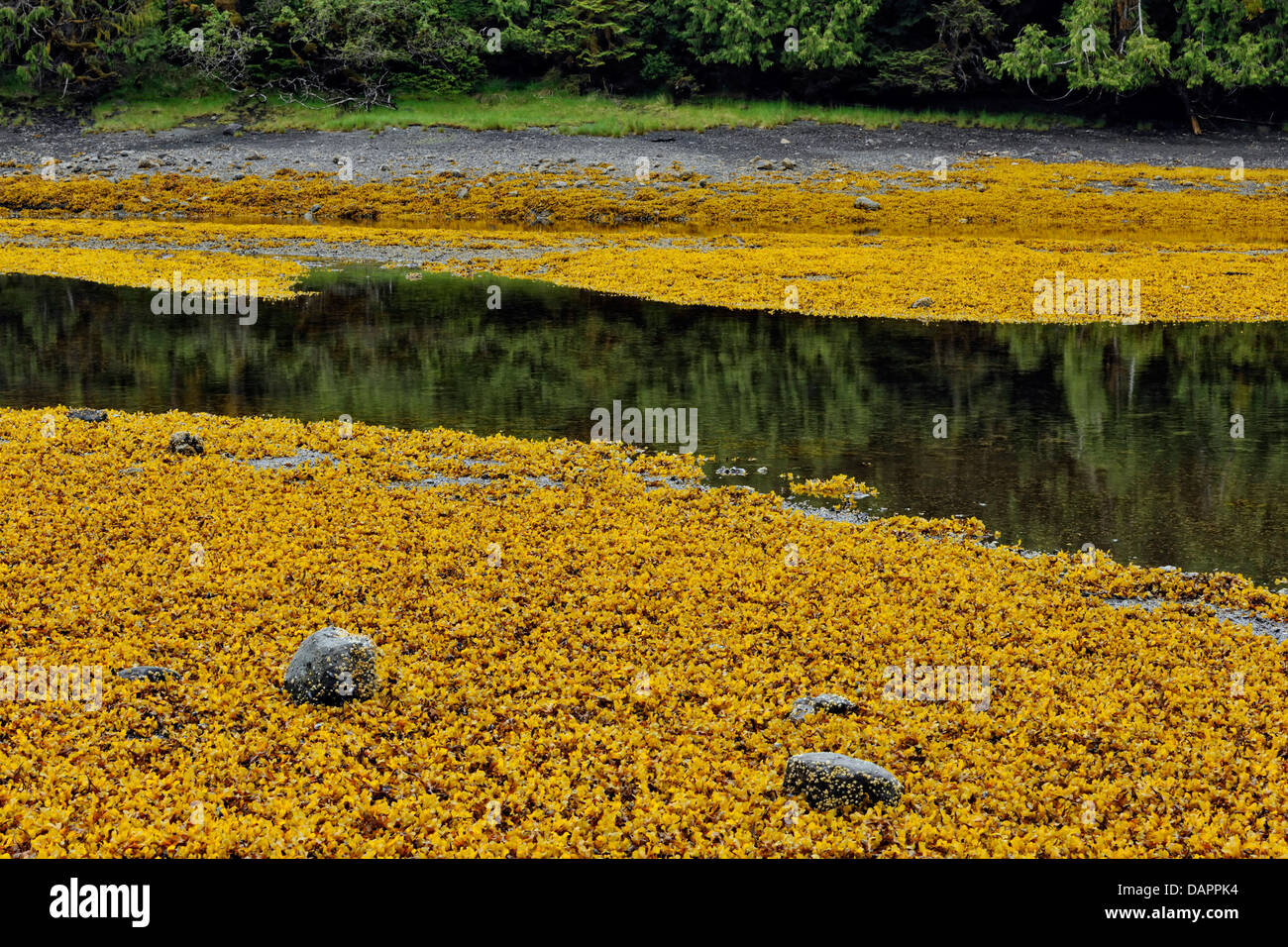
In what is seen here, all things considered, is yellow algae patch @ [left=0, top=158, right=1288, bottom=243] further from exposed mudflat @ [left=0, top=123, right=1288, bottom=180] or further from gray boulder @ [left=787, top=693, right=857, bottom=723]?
gray boulder @ [left=787, top=693, right=857, bottom=723]

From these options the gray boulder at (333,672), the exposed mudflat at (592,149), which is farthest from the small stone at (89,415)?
the exposed mudflat at (592,149)

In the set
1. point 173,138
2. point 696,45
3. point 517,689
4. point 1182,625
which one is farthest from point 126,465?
point 696,45

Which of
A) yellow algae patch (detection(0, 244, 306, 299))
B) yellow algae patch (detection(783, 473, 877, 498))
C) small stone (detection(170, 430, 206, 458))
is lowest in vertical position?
yellow algae patch (detection(0, 244, 306, 299))

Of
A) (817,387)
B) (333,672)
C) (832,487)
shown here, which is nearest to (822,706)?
(333,672)

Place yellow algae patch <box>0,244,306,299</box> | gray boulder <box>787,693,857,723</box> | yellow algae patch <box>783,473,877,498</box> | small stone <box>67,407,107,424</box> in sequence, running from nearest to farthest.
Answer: gray boulder <box>787,693,857,723</box> < yellow algae patch <box>783,473,877,498</box> < small stone <box>67,407,107,424</box> < yellow algae patch <box>0,244,306,299</box>

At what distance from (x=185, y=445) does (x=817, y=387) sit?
10624 millimetres

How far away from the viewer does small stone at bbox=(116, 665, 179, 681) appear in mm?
9406

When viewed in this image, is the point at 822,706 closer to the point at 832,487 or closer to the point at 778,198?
the point at 832,487

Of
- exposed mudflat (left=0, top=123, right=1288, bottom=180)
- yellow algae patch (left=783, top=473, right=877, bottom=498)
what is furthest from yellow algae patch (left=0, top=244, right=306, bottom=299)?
yellow algae patch (left=783, top=473, right=877, bottom=498)

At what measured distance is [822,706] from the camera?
8961 millimetres

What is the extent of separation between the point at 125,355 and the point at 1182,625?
2062 centimetres

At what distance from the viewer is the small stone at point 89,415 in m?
17.7

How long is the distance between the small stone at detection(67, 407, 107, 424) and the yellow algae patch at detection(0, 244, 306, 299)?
1361cm

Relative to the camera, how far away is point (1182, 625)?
34.6 ft
